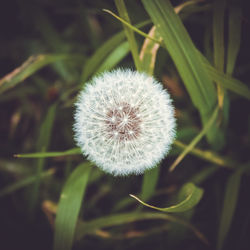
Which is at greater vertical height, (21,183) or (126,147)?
(126,147)

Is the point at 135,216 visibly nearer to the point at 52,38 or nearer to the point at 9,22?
the point at 52,38

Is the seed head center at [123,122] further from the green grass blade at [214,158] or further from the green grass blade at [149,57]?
the green grass blade at [214,158]

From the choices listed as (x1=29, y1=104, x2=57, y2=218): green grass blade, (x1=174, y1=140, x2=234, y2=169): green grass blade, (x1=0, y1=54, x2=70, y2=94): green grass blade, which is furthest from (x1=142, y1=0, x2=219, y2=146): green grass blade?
(x1=29, y1=104, x2=57, y2=218): green grass blade

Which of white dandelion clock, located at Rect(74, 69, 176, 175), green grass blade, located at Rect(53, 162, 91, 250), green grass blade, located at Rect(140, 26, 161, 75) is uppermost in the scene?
green grass blade, located at Rect(140, 26, 161, 75)

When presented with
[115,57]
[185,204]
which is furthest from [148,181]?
[115,57]

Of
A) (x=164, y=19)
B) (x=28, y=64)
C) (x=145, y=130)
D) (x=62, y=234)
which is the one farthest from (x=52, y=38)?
(x=62, y=234)

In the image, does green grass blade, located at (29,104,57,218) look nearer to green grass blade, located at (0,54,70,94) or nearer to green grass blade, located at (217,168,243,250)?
green grass blade, located at (0,54,70,94)
